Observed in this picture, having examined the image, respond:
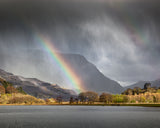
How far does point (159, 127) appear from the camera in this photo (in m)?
52.1

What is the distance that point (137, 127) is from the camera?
175ft

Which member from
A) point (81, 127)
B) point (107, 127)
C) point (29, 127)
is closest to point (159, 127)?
point (107, 127)

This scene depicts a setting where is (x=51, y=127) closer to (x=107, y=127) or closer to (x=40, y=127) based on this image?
(x=40, y=127)

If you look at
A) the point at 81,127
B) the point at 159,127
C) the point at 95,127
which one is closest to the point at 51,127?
the point at 81,127

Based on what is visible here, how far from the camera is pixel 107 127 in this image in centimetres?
5369

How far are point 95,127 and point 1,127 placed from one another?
22.1 metres

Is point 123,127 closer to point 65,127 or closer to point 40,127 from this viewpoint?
point 65,127

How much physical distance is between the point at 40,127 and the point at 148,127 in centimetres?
2542

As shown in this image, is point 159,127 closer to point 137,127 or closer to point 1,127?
point 137,127

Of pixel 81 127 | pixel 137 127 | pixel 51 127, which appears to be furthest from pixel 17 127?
pixel 137 127

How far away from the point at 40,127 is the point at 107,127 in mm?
15947

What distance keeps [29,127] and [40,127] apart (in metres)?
2.59

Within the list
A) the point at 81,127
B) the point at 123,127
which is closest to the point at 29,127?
the point at 81,127

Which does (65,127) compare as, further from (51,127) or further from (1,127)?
(1,127)
